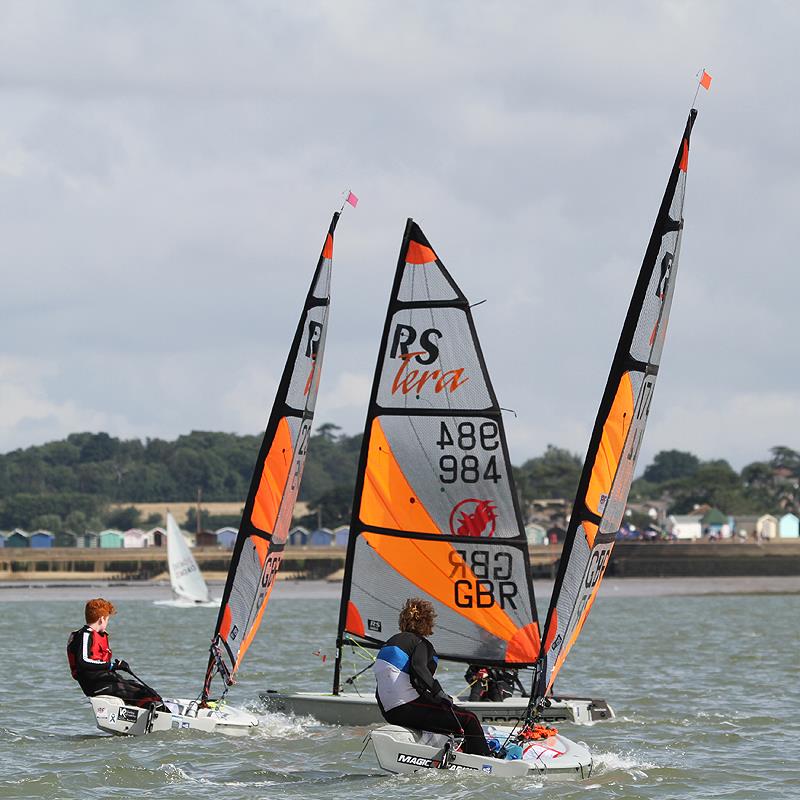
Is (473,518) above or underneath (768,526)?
underneath

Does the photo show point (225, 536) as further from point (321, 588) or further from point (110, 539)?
point (321, 588)

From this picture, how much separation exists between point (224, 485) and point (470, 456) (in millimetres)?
172019

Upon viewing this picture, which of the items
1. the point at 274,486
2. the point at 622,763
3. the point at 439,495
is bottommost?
the point at 622,763

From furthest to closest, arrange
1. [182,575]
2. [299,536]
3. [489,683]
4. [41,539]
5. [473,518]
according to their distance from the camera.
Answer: [41,539] < [299,536] < [182,575] < [473,518] < [489,683]

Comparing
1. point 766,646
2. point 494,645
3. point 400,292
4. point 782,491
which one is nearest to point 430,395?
point 400,292

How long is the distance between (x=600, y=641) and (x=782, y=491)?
111 m

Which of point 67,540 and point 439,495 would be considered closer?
point 439,495

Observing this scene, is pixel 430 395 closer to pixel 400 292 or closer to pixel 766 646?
pixel 400 292

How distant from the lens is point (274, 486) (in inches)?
707

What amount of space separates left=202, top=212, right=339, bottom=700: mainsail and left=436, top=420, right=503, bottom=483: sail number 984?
174 cm

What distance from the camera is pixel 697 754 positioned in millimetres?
16500

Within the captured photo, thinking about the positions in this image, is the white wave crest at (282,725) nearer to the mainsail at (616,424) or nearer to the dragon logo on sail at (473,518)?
the dragon logo on sail at (473,518)

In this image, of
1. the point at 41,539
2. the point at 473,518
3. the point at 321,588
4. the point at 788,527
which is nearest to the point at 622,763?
the point at 473,518

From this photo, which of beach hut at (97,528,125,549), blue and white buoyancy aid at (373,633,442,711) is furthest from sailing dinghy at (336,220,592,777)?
beach hut at (97,528,125,549)
